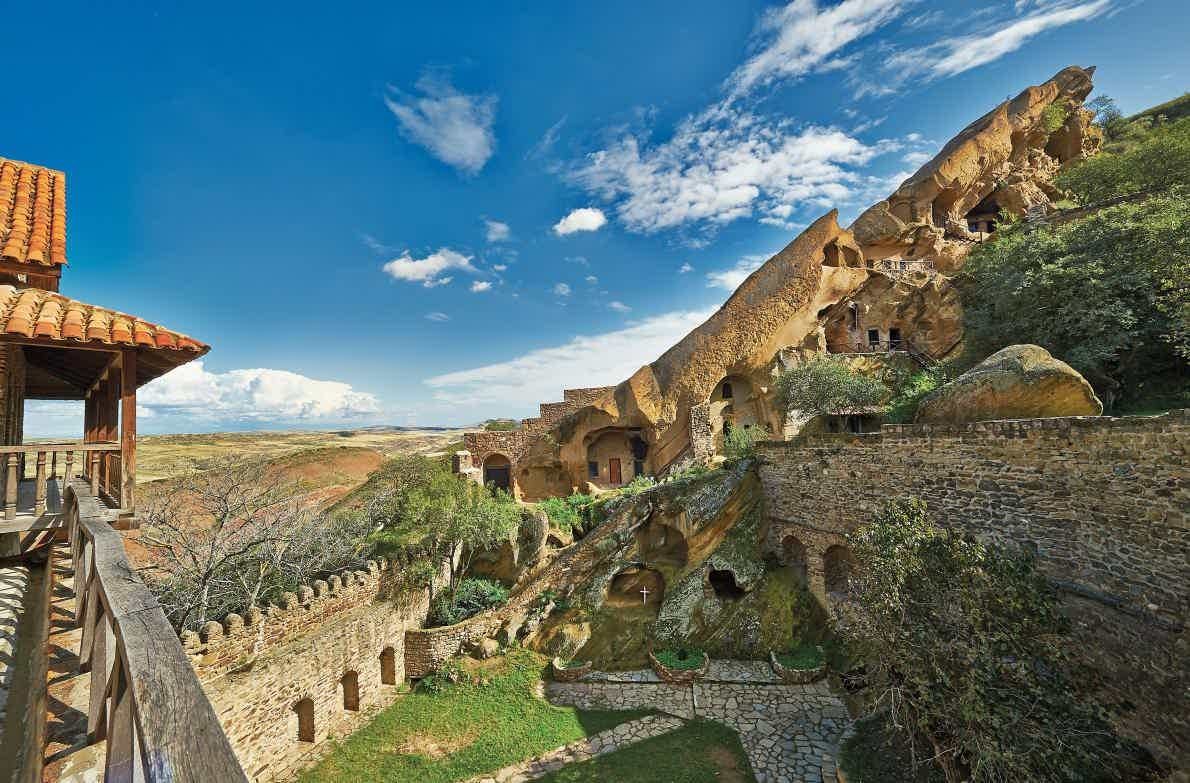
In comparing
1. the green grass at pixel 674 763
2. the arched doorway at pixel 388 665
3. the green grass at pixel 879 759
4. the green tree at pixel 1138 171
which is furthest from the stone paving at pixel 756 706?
the green tree at pixel 1138 171

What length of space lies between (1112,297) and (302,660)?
2342 cm

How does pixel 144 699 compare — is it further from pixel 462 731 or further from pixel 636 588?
pixel 636 588

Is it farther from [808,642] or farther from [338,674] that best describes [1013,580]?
[338,674]

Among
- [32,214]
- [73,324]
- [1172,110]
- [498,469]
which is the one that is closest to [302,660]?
[73,324]

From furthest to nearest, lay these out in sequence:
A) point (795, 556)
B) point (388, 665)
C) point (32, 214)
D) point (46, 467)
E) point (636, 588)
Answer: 1. point (636, 588)
2. point (795, 556)
3. point (388, 665)
4. point (32, 214)
5. point (46, 467)

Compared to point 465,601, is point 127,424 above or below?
above

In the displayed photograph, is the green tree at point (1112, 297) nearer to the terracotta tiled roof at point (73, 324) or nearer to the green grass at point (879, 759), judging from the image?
the green grass at point (879, 759)

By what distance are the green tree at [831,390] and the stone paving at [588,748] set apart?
11.5m

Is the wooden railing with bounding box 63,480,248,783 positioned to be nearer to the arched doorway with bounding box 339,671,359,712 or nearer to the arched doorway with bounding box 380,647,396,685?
the arched doorway with bounding box 339,671,359,712

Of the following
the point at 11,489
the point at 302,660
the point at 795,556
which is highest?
the point at 11,489

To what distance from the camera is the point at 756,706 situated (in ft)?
39.3

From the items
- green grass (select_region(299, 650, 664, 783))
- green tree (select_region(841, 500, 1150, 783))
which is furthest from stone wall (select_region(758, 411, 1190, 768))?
green grass (select_region(299, 650, 664, 783))

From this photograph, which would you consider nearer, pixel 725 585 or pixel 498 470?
pixel 725 585

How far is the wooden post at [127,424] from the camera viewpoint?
5.48m
